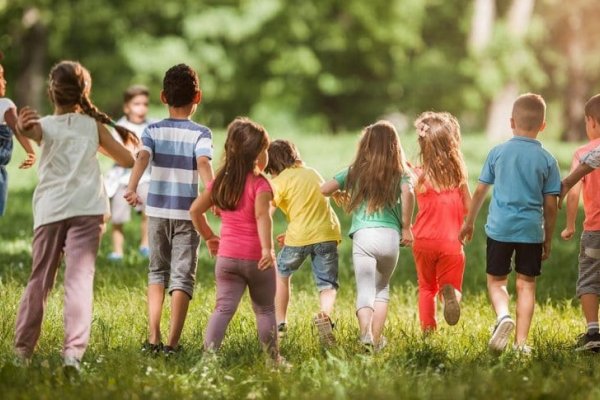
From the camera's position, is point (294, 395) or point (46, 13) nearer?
point (294, 395)

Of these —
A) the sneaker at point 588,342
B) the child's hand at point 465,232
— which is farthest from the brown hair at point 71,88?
the sneaker at point 588,342

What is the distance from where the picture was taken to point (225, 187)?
6.05 metres

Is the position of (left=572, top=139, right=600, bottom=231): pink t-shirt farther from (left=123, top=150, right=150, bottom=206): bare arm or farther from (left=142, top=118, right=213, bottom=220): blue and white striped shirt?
(left=123, top=150, right=150, bottom=206): bare arm

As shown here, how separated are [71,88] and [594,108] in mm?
3539

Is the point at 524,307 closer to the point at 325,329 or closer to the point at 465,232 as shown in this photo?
the point at 465,232

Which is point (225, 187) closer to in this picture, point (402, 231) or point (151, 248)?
point (151, 248)

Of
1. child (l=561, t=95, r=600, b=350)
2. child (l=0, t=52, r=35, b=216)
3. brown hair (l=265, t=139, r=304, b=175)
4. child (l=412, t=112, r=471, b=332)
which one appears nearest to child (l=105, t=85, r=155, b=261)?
brown hair (l=265, t=139, r=304, b=175)

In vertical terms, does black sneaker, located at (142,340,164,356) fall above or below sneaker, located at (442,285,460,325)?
below

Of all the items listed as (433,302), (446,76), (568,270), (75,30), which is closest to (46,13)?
(75,30)

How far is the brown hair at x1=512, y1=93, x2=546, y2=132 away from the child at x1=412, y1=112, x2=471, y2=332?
63 centimetres

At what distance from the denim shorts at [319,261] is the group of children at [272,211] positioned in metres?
0.01

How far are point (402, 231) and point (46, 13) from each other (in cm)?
2945

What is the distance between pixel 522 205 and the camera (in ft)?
22.0

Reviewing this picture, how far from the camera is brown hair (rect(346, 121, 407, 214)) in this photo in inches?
271
